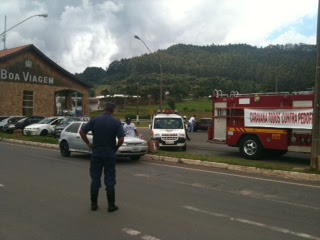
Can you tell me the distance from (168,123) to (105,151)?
1258 centimetres

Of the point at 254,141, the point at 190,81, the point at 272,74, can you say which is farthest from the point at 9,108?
the point at 190,81

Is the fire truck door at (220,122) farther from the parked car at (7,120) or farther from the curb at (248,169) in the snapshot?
the parked car at (7,120)

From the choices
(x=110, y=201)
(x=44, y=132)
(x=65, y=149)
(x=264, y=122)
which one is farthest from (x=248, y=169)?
(x=44, y=132)

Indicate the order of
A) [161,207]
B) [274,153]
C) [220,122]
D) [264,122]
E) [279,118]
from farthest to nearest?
[220,122] < [274,153] < [264,122] < [279,118] < [161,207]

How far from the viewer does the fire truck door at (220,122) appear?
52.0 feet

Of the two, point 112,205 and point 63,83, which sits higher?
point 63,83

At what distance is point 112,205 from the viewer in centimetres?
644

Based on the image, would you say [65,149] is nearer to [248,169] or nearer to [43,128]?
[248,169]

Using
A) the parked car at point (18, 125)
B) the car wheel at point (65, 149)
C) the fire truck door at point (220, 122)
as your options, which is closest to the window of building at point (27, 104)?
the parked car at point (18, 125)

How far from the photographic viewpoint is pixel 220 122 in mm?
16031

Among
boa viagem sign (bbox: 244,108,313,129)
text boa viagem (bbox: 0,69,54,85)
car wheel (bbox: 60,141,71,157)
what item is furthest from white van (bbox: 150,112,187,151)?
text boa viagem (bbox: 0,69,54,85)

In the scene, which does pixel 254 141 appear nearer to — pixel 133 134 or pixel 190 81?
pixel 133 134

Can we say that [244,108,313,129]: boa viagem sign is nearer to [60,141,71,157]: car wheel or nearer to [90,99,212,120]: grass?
[60,141,71,157]: car wheel

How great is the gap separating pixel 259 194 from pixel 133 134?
7773mm
